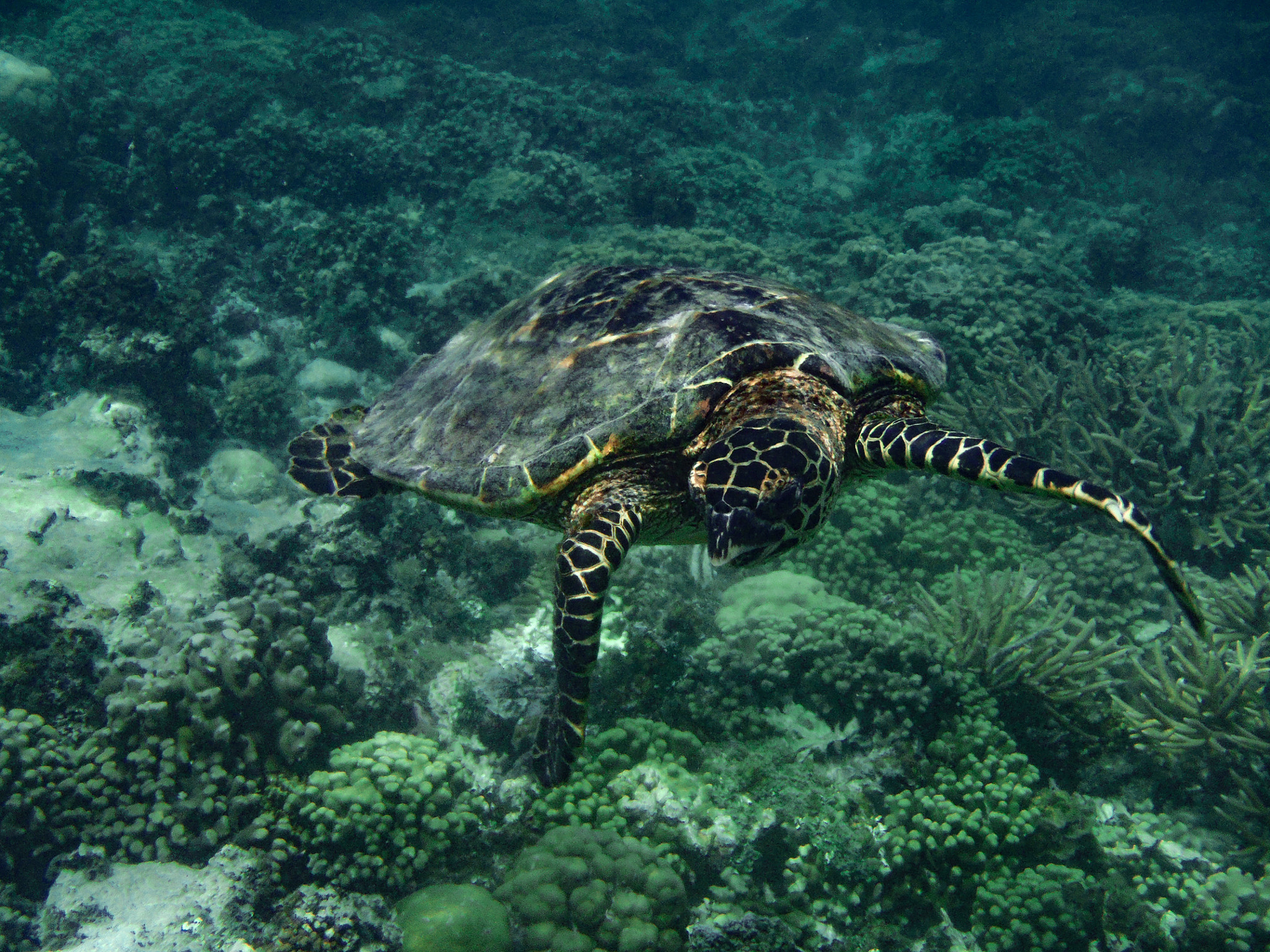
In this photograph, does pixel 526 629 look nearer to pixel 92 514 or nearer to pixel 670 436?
pixel 670 436

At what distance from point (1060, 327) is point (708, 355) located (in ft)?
23.4

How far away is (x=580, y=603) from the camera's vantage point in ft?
9.75

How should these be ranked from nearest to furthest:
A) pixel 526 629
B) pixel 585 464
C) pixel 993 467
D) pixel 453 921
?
pixel 993 467
pixel 453 921
pixel 585 464
pixel 526 629

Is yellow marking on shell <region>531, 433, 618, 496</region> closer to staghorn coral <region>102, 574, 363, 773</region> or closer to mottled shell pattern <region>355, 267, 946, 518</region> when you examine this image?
mottled shell pattern <region>355, 267, 946, 518</region>

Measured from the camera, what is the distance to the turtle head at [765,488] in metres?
2.61

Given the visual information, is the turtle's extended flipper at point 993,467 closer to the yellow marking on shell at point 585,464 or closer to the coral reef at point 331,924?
the yellow marking on shell at point 585,464

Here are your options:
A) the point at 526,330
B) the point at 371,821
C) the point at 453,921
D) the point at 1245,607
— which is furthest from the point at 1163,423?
the point at 371,821

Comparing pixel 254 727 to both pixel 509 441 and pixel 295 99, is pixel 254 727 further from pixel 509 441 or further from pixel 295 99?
pixel 295 99

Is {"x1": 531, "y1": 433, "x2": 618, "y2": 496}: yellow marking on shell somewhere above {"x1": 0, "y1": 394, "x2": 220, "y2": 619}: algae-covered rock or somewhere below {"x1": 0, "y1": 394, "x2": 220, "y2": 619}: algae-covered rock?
above

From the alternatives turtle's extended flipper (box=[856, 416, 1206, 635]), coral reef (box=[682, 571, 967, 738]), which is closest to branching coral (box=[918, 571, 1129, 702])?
coral reef (box=[682, 571, 967, 738])

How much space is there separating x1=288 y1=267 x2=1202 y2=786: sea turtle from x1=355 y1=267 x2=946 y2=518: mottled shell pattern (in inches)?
0.5

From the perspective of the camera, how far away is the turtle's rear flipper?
14.3 feet

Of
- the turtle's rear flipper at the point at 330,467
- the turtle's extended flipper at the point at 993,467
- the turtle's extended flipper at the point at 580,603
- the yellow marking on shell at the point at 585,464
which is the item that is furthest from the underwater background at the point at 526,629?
the yellow marking on shell at the point at 585,464

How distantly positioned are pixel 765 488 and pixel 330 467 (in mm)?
3440
